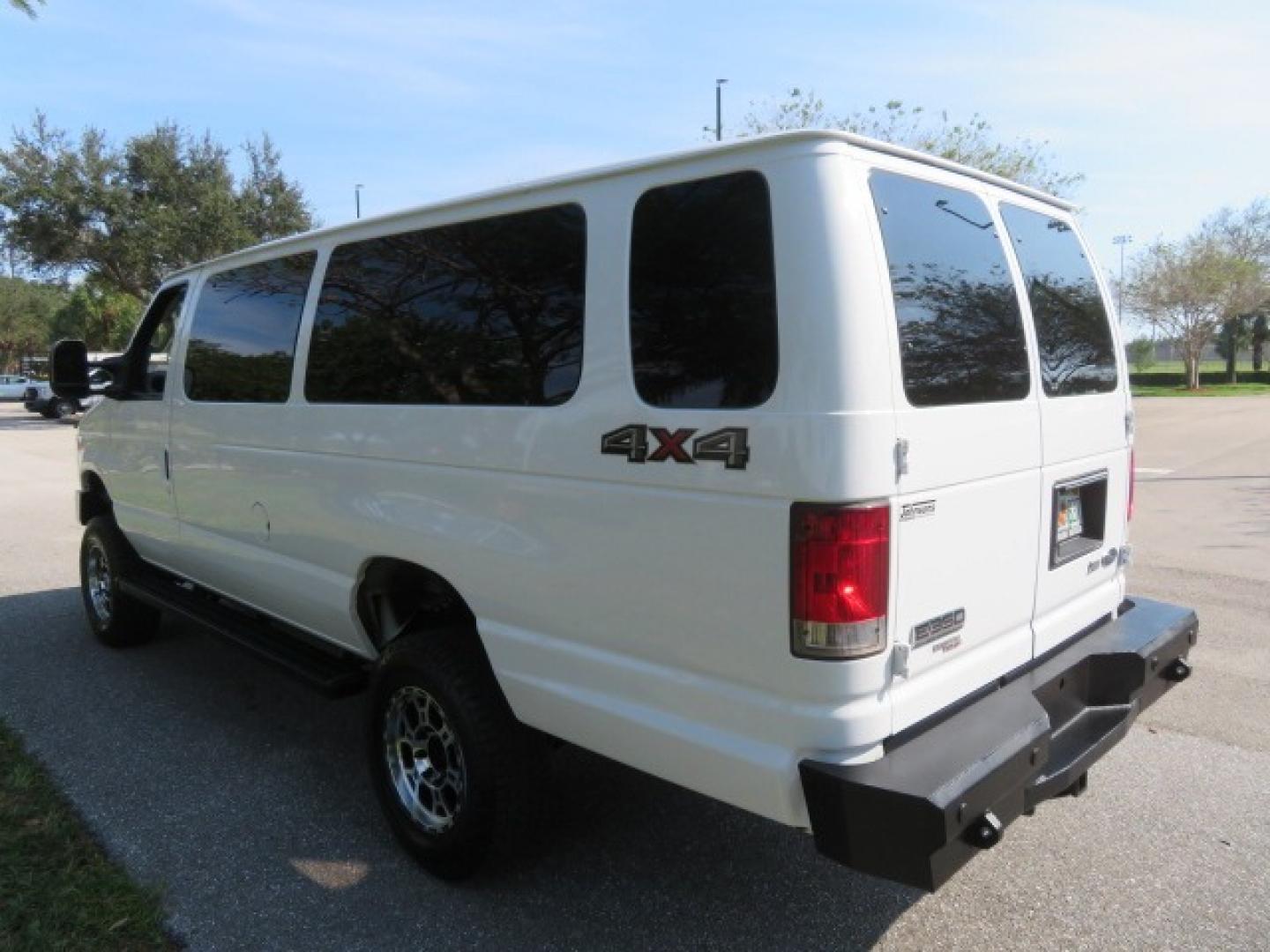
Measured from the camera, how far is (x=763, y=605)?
7.36 feet

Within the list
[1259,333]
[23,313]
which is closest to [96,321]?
[23,313]

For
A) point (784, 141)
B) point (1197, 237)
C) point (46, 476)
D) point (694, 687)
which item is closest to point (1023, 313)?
point (784, 141)

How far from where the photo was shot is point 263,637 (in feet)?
13.7

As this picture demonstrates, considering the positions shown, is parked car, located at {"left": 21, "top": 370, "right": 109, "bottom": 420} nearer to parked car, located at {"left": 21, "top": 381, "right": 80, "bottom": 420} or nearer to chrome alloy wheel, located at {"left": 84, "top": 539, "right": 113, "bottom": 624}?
parked car, located at {"left": 21, "top": 381, "right": 80, "bottom": 420}

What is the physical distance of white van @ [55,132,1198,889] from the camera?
7.22 feet

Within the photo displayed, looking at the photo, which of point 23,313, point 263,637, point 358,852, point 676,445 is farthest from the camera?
point 23,313

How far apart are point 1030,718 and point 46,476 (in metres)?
16.2

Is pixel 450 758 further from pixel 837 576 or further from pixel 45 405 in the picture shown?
pixel 45 405

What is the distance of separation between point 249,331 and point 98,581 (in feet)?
8.77

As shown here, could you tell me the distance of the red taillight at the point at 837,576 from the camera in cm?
216

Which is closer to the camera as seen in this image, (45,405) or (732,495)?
(732,495)

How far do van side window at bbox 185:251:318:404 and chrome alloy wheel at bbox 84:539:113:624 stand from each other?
1.81 metres

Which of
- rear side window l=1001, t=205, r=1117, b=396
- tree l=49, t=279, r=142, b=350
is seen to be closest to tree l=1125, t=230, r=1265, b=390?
rear side window l=1001, t=205, r=1117, b=396

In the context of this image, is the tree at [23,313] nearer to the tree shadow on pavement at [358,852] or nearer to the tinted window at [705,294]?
the tree shadow on pavement at [358,852]
